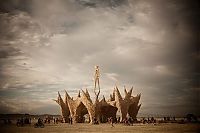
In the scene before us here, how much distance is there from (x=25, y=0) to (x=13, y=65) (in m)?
2.45

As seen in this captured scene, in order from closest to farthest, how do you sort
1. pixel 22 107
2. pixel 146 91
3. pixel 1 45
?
pixel 1 45, pixel 22 107, pixel 146 91

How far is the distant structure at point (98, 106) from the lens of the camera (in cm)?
1744

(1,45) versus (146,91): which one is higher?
(1,45)

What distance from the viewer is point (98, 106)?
17.5 m

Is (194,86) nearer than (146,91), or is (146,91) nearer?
(194,86)

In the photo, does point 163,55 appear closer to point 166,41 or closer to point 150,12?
point 166,41

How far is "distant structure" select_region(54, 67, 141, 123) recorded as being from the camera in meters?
17.4

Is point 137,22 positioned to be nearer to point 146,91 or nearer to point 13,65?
point 146,91

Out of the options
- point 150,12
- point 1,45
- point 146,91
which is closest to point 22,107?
point 1,45

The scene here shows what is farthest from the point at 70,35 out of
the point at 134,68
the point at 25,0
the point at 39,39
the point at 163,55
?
the point at 163,55

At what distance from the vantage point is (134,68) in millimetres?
12531

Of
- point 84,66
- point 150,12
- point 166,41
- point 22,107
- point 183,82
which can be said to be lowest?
point 22,107

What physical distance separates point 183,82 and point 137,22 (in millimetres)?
3088

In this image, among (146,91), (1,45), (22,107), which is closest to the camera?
(1,45)
